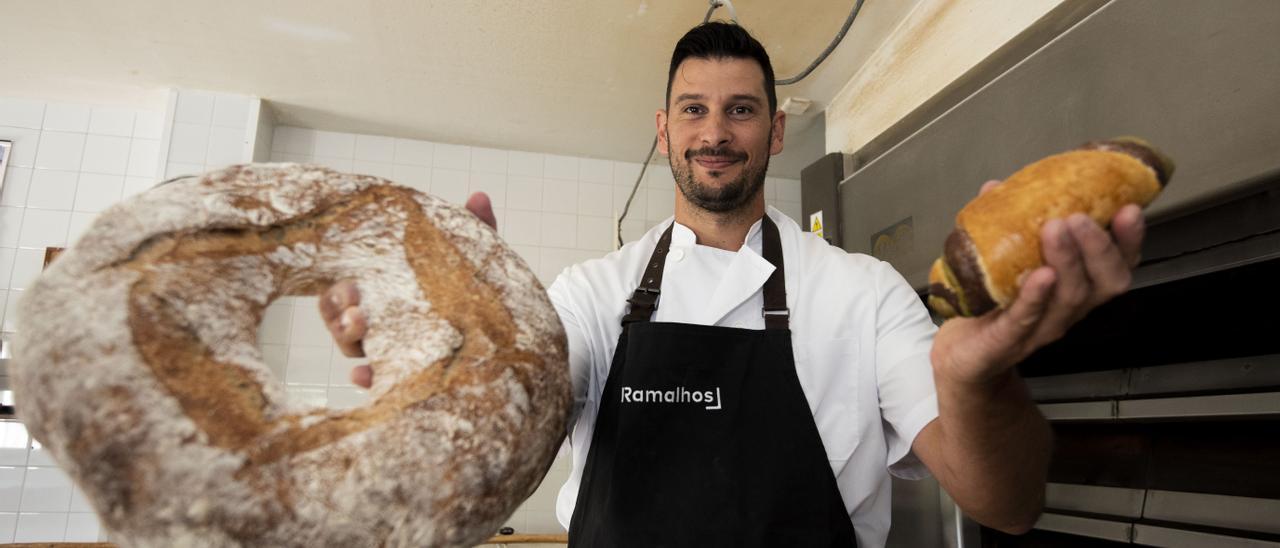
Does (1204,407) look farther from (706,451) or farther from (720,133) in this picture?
(720,133)

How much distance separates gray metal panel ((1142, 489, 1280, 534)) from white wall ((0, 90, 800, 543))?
3.01 metres

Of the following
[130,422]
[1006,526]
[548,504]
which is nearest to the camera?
[130,422]

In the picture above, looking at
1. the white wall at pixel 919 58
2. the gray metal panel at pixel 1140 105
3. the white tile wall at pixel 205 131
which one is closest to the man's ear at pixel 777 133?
the gray metal panel at pixel 1140 105

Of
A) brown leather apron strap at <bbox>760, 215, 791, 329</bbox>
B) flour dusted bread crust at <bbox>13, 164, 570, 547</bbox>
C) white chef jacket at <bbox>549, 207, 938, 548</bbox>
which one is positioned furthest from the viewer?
brown leather apron strap at <bbox>760, 215, 791, 329</bbox>

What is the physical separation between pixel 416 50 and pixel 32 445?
2639 millimetres

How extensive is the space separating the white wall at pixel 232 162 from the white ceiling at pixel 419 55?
0.45ft

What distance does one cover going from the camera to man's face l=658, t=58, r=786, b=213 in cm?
157

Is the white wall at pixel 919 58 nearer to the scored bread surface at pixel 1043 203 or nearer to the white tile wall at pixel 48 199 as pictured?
the scored bread surface at pixel 1043 203

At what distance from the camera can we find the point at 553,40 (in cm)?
301

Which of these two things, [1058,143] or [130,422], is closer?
[130,422]

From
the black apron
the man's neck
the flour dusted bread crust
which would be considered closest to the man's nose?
the man's neck

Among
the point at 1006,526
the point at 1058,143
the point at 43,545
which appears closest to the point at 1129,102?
the point at 1058,143

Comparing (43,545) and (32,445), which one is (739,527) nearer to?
(43,545)

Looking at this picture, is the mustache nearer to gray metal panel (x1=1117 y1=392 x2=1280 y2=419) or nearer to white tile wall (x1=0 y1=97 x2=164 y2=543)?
gray metal panel (x1=1117 y1=392 x2=1280 y2=419)
